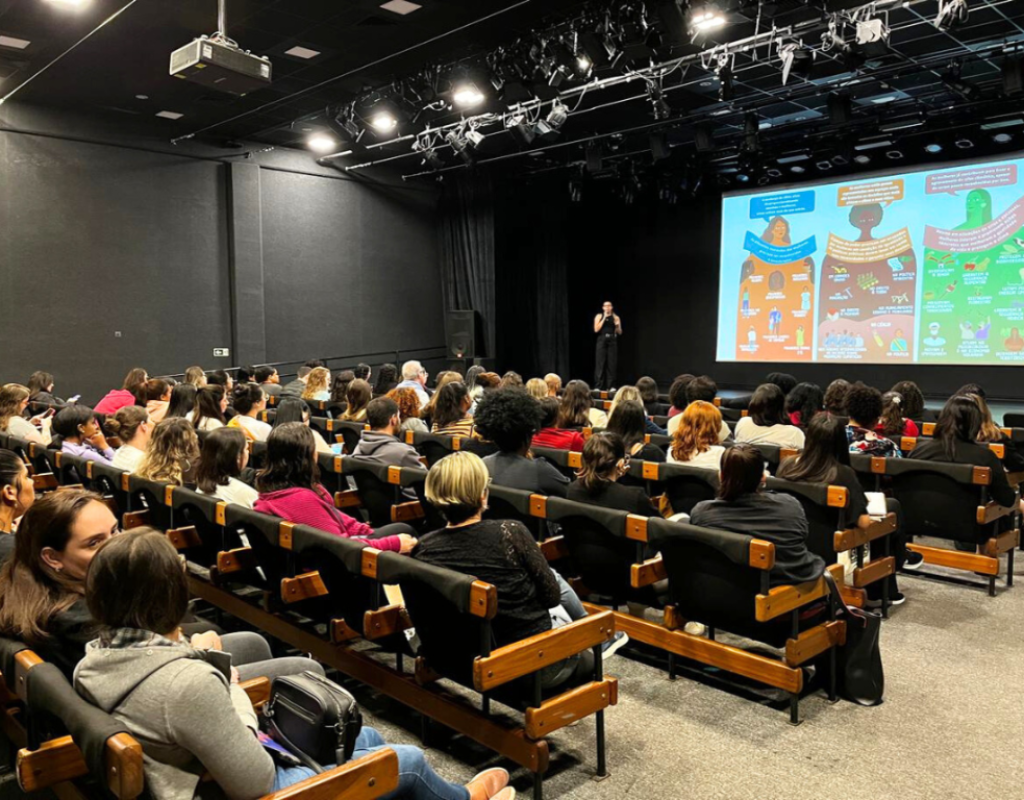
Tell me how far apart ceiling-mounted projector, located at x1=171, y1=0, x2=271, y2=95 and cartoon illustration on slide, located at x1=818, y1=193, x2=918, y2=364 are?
807 centimetres

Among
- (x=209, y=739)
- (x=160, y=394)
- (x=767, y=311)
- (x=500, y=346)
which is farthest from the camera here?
(x=500, y=346)

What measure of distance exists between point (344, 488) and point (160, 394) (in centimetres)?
291

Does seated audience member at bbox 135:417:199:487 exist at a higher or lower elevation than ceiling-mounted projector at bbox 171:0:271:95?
lower

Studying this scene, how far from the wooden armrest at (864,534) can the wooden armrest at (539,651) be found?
144 centimetres

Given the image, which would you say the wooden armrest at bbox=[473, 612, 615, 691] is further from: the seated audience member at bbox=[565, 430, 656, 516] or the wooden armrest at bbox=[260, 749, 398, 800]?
the seated audience member at bbox=[565, 430, 656, 516]

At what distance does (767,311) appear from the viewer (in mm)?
11961

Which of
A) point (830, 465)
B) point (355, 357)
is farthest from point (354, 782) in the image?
point (355, 357)

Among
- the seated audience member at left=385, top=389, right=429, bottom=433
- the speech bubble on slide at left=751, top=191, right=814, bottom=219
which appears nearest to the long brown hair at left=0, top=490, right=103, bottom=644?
the seated audience member at left=385, top=389, right=429, bottom=433

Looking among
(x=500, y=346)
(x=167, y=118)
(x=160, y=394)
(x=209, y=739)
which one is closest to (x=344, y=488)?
(x=160, y=394)

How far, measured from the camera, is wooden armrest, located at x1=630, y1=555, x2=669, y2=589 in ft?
9.84

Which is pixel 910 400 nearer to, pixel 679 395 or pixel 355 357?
pixel 679 395

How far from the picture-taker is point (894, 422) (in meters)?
5.41

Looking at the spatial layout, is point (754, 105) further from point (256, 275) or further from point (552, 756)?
point (552, 756)

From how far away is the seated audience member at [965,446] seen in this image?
418 cm
